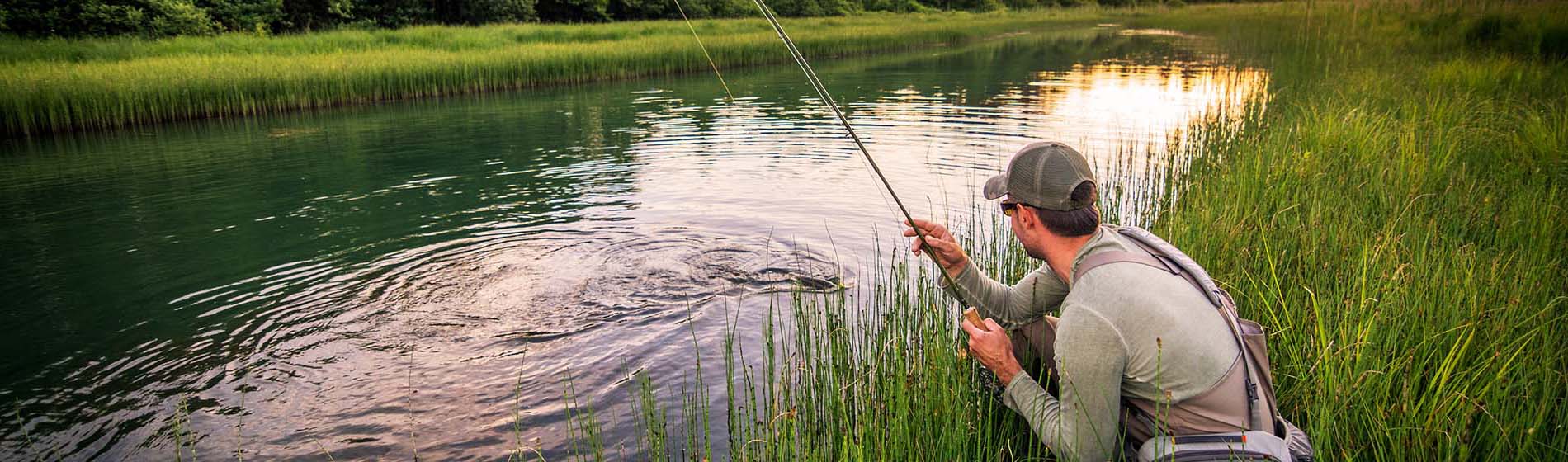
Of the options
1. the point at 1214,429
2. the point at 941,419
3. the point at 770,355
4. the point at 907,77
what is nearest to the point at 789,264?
the point at 770,355

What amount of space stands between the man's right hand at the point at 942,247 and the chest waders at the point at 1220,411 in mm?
867

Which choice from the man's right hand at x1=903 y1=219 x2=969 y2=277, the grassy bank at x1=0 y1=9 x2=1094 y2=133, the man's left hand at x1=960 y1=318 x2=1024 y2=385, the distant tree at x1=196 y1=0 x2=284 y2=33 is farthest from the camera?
the distant tree at x1=196 y1=0 x2=284 y2=33

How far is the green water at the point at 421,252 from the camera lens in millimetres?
4500

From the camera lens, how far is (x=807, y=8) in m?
53.2

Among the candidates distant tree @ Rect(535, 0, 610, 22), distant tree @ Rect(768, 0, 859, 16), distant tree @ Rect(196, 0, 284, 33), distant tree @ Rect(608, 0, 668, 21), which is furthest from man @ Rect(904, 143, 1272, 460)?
distant tree @ Rect(768, 0, 859, 16)

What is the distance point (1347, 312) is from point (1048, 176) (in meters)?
1.42

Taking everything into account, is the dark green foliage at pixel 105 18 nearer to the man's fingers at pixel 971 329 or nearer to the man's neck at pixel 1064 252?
the man's fingers at pixel 971 329

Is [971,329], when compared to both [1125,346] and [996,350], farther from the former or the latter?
[1125,346]

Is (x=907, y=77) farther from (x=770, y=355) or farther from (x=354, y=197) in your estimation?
(x=770, y=355)

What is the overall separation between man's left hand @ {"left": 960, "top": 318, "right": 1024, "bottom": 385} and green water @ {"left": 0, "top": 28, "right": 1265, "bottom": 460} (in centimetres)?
190

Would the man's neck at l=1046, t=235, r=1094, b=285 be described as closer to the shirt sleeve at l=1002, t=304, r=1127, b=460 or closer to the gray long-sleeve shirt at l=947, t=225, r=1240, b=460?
the gray long-sleeve shirt at l=947, t=225, r=1240, b=460

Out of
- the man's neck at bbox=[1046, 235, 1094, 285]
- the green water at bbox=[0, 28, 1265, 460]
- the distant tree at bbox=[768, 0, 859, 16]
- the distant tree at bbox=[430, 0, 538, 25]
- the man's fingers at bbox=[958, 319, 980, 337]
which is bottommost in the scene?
the green water at bbox=[0, 28, 1265, 460]

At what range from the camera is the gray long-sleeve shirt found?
7.14 feet

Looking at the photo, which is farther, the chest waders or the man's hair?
the man's hair
